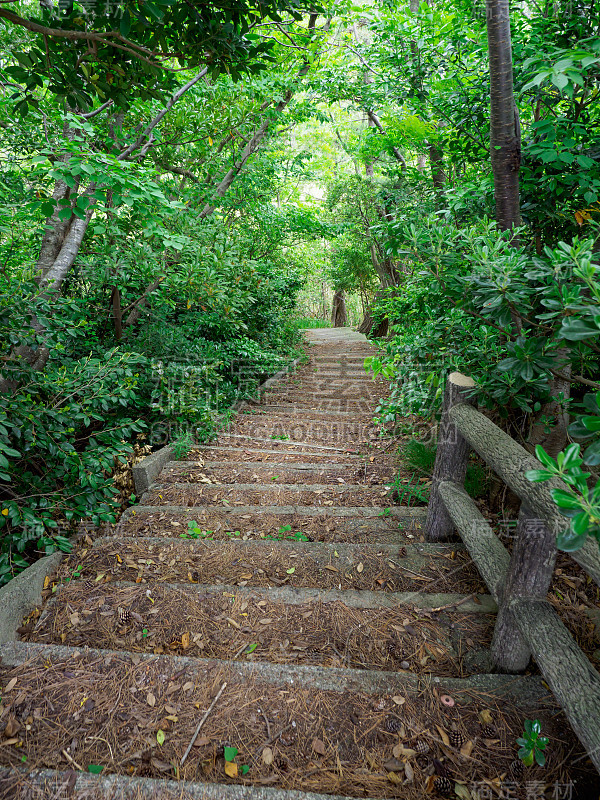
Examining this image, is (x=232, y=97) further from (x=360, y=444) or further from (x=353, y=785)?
(x=353, y=785)

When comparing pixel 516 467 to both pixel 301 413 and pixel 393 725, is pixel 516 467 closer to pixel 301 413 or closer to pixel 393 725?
pixel 393 725

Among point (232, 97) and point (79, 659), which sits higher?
point (232, 97)

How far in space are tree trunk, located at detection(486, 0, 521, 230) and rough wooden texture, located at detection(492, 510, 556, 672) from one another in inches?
68.7

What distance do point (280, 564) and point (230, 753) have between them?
1.24 m

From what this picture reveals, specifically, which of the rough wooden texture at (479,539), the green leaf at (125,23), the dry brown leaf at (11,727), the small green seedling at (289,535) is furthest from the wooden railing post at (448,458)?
the green leaf at (125,23)

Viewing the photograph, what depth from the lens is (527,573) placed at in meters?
1.77

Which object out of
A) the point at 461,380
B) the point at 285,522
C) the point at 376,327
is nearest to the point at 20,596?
the point at 285,522

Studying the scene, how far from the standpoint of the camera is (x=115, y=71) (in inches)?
92.4

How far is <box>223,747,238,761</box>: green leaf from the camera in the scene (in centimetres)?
153

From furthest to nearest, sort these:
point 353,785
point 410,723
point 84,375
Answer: point 84,375, point 410,723, point 353,785

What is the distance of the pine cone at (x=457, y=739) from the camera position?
1.55 m

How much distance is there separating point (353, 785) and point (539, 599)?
1.02m

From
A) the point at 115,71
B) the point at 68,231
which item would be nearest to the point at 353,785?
the point at 115,71

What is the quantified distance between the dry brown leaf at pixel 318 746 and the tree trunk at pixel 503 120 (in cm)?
274
